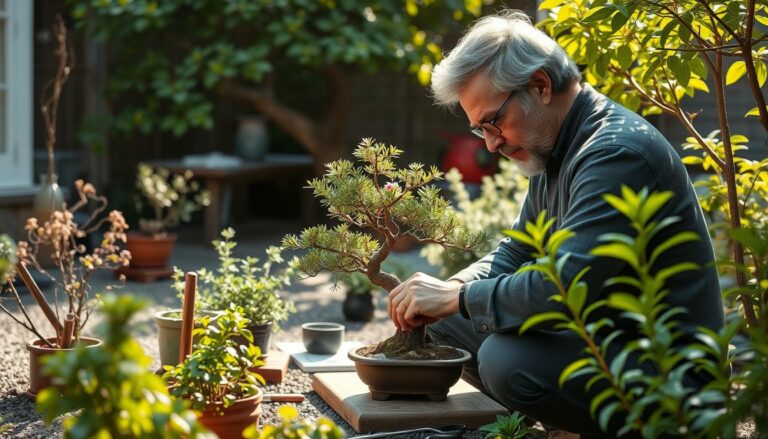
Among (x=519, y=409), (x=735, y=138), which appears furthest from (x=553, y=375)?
(x=735, y=138)

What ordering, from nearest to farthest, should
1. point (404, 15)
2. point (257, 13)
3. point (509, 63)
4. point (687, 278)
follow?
point (687, 278) → point (509, 63) → point (257, 13) → point (404, 15)

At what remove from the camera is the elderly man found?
222cm

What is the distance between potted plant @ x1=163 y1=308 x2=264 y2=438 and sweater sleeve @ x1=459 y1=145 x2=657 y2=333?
1.82 ft

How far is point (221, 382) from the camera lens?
2352mm

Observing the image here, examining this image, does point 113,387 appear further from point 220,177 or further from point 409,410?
point 220,177

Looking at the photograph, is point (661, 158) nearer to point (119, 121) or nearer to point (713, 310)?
point (713, 310)

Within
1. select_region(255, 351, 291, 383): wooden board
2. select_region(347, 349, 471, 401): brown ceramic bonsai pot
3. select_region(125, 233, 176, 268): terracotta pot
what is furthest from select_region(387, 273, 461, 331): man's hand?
select_region(125, 233, 176, 268): terracotta pot

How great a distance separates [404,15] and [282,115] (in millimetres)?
1193

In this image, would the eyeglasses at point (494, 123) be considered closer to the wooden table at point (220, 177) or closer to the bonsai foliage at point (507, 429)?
the bonsai foliage at point (507, 429)

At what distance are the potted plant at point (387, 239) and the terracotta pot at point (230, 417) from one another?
459mm

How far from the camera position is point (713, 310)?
2279 millimetres

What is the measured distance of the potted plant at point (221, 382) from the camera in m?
2.28

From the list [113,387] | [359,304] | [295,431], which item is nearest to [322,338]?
[359,304]

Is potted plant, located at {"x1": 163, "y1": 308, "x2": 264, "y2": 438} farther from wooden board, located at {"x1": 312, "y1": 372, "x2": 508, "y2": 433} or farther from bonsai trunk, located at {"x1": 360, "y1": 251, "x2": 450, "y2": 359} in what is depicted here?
bonsai trunk, located at {"x1": 360, "y1": 251, "x2": 450, "y2": 359}
